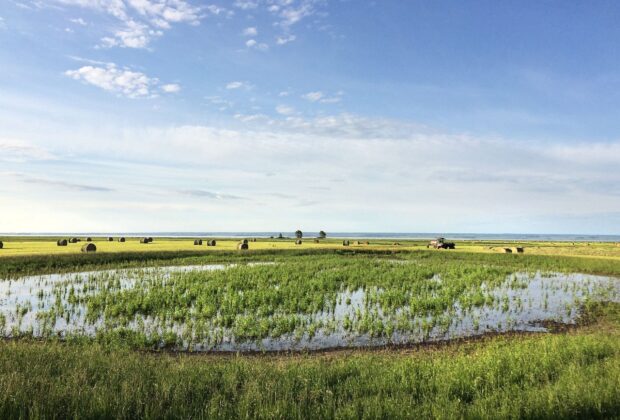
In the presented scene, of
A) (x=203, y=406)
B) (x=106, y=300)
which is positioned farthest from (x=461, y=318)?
(x=106, y=300)

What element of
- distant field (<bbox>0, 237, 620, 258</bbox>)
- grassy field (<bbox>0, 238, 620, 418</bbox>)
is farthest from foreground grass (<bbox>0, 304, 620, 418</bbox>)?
distant field (<bbox>0, 237, 620, 258</bbox>)

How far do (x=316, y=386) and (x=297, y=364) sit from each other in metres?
2.21

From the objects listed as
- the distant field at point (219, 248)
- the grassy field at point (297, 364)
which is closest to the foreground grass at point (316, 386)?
the grassy field at point (297, 364)

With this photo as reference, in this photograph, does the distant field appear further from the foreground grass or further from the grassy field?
the foreground grass

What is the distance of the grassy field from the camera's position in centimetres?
692

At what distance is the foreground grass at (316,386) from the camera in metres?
6.77

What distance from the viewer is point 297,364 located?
33.6ft

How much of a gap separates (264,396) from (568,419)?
5453 mm

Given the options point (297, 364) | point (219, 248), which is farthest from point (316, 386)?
point (219, 248)

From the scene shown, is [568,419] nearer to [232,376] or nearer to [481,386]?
[481,386]

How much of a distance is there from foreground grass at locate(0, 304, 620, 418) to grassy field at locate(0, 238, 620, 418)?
1.3 inches

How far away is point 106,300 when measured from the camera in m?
19.9

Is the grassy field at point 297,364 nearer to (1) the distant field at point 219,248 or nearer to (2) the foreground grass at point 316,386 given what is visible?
(2) the foreground grass at point 316,386

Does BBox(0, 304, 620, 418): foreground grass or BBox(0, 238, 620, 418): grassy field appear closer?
BBox(0, 304, 620, 418): foreground grass
